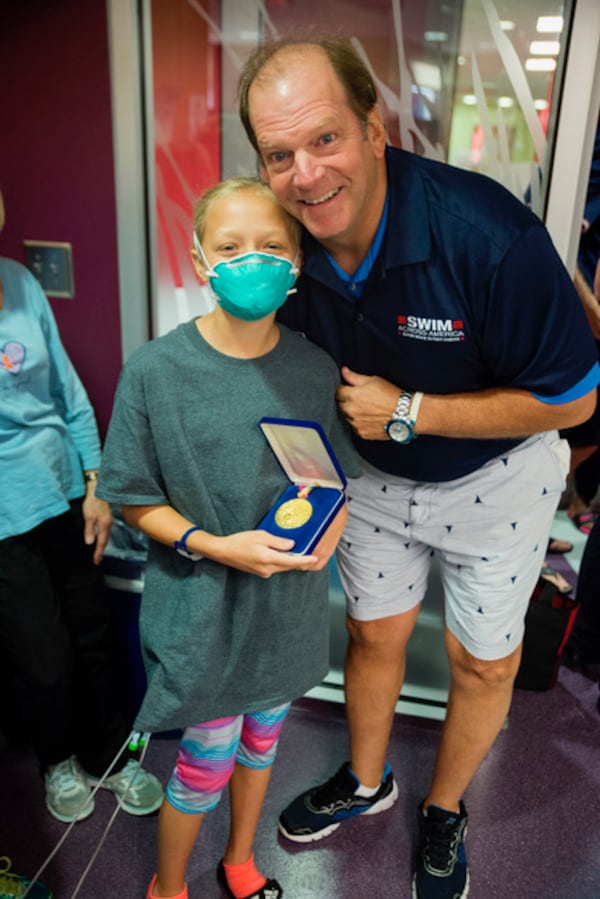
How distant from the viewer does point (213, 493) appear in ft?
4.23

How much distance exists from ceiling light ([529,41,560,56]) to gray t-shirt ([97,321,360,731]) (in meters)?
1.03

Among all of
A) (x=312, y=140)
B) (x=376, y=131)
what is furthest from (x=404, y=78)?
(x=312, y=140)

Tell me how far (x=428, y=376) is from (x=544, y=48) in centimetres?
98

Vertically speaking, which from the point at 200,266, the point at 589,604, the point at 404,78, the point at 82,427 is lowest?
the point at 589,604

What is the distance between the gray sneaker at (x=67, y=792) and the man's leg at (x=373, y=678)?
704 mm

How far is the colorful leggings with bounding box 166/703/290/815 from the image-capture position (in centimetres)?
138

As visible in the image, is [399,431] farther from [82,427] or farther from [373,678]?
[82,427]

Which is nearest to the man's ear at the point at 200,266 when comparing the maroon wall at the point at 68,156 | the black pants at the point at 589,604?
the maroon wall at the point at 68,156

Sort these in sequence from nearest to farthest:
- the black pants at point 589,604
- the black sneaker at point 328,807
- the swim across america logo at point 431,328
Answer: the swim across america logo at point 431,328 < the black sneaker at point 328,807 < the black pants at point 589,604

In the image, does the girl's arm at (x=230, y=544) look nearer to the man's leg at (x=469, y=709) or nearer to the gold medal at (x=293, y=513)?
the gold medal at (x=293, y=513)

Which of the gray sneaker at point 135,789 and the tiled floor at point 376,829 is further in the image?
the gray sneaker at point 135,789

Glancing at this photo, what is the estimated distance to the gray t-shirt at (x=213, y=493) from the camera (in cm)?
123

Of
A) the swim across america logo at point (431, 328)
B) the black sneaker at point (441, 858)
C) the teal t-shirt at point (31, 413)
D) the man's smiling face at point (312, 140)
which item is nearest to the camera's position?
the man's smiling face at point (312, 140)

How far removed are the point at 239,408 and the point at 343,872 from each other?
4.04 feet
